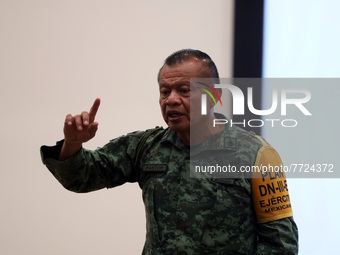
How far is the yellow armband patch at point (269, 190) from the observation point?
1308 mm

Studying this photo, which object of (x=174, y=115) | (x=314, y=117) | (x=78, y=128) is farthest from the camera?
(x=314, y=117)

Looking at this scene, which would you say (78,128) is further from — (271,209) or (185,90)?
(271,209)

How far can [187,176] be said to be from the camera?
1.38 metres

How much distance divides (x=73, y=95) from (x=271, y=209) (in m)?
1.38

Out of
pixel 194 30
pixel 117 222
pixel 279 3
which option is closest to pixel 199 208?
pixel 117 222

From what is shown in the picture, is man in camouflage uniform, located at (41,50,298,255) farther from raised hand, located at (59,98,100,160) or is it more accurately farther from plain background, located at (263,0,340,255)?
plain background, located at (263,0,340,255)


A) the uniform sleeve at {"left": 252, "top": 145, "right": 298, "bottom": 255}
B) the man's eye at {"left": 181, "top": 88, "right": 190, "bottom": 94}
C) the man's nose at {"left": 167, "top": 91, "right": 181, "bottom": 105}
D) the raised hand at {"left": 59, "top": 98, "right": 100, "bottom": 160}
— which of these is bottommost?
the uniform sleeve at {"left": 252, "top": 145, "right": 298, "bottom": 255}

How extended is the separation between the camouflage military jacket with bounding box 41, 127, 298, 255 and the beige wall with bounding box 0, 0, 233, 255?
0.93 metres

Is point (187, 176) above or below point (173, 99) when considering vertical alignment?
below

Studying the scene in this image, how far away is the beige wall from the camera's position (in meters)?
2.28

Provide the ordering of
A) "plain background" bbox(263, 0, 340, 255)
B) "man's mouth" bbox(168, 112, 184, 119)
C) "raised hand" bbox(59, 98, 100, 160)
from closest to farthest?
1. "raised hand" bbox(59, 98, 100, 160)
2. "man's mouth" bbox(168, 112, 184, 119)
3. "plain background" bbox(263, 0, 340, 255)

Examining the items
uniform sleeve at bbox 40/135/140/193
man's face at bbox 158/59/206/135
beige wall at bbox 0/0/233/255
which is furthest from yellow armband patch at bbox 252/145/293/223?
beige wall at bbox 0/0/233/255

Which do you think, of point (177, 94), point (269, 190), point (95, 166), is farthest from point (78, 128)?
point (269, 190)

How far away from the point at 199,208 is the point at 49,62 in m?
1.37
